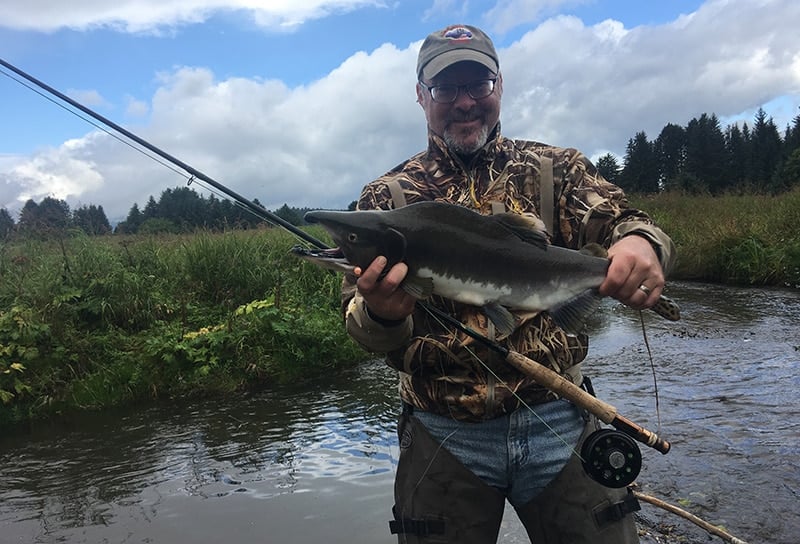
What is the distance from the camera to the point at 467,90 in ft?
9.42

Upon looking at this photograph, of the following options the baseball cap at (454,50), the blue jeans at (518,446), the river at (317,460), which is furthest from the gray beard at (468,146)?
the blue jeans at (518,446)

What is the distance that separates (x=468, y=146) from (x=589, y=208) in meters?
0.66

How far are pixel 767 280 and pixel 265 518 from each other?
641 inches

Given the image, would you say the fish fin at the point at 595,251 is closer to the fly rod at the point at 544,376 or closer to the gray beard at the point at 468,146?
the fly rod at the point at 544,376

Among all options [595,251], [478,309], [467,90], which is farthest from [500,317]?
[467,90]

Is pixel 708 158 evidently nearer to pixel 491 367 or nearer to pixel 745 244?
pixel 745 244

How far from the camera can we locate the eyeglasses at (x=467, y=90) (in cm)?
287

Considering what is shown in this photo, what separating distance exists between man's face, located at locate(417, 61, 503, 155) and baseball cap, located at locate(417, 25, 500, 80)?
0.11 ft

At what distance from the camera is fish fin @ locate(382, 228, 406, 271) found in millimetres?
2379

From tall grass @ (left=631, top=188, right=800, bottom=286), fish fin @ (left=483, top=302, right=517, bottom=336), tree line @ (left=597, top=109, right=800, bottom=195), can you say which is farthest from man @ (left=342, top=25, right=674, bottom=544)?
tree line @ (left=597, top=109, right=800, bottom=195)

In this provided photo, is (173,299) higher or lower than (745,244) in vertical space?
lower

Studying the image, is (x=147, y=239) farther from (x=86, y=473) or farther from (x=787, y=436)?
(x=787, y=436)

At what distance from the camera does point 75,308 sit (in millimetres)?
10055

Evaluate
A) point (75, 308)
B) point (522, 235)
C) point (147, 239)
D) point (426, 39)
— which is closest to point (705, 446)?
point (522, 235)
